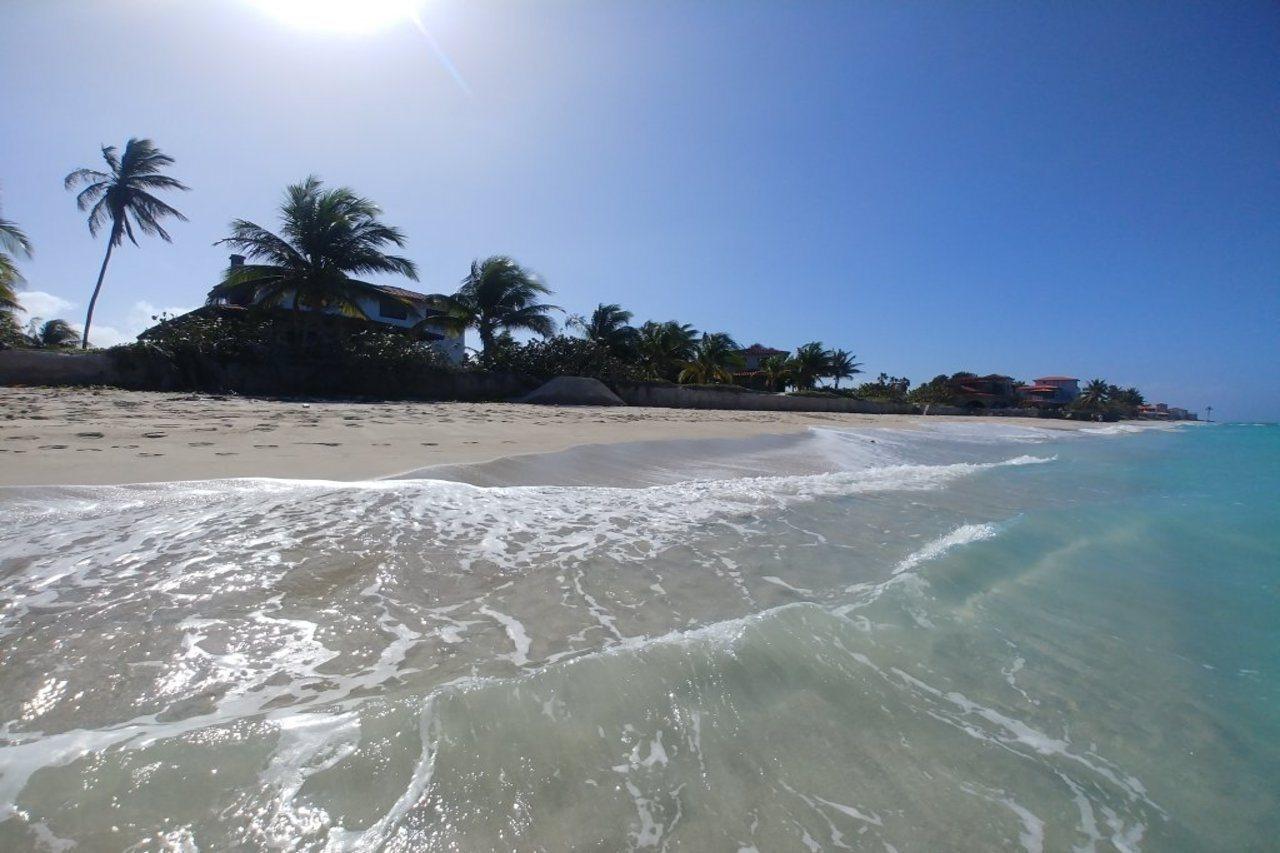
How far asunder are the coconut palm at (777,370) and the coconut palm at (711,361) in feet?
23.9

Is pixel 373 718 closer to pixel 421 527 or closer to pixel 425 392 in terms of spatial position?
pixel 421 527

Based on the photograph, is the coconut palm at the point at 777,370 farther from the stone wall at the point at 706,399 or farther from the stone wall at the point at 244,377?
the stone wall at the point at 244,377

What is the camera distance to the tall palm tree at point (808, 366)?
43.5m

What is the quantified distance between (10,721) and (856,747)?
271 centimetres

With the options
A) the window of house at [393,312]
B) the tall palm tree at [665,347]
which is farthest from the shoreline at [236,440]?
the tall palm tree at [665,347]

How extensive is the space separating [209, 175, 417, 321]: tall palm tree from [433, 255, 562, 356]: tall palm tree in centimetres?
583

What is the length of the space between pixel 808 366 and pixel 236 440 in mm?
41722

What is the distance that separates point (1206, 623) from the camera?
10.7 ft

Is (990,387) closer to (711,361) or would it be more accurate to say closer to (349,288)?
(711,361)

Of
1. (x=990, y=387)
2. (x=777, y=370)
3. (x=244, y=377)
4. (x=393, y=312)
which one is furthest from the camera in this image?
(x=990, y=387)

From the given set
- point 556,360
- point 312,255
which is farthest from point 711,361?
point 312,255

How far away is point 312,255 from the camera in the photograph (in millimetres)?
19047

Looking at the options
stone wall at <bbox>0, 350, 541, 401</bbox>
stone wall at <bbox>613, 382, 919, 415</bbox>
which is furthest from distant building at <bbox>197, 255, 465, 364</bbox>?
stone wall at <bbox>613, 382, 919, 415</bbox>

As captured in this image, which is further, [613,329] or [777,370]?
[777,370]
